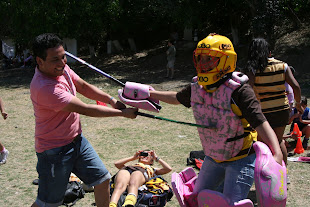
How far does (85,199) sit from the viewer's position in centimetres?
493

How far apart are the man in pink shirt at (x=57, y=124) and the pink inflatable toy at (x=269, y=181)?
1.30 metres

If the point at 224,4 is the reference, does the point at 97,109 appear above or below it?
below

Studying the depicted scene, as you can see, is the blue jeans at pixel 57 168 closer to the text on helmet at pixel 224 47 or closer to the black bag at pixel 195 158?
the text on helmet at pixel 224 47

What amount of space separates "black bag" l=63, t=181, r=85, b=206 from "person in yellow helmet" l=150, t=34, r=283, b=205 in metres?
2.10

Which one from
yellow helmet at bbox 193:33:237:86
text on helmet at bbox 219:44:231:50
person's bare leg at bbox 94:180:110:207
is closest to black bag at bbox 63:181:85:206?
person's bare leg at bbox 94:180:110:207

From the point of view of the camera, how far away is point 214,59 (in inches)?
128

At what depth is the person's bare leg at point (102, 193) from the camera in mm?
3846

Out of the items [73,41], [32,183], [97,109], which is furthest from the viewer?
[73,41]

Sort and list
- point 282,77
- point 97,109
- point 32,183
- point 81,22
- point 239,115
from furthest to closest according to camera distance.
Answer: point 81,22 → point 32,183 → point 282,77 → point 97,109 → point 239,115

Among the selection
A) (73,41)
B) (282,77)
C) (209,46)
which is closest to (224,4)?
(73,41)

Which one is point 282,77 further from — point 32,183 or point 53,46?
point 32,183

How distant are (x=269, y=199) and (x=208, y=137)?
710 mm

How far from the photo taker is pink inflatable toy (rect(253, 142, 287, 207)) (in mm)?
2977

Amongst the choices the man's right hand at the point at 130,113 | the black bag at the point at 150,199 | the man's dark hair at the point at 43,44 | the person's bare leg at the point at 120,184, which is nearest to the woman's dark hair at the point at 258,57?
the man's right hand at the point at 130,113
